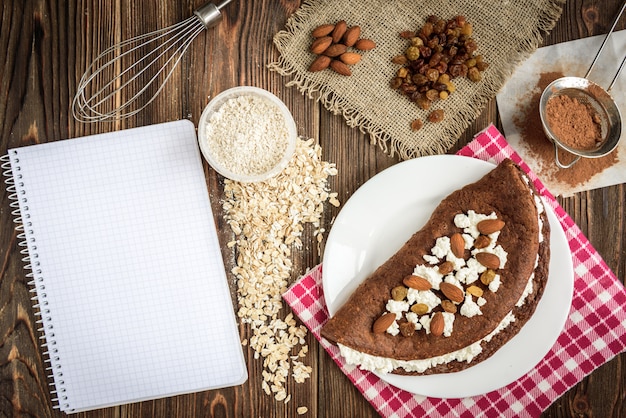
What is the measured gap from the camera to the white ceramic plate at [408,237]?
1479 millimetres

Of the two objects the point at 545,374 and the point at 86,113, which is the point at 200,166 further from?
the point at 545,374

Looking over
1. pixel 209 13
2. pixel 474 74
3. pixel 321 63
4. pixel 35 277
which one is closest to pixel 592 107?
pixel 474 74

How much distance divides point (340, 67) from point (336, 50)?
2.0 inches

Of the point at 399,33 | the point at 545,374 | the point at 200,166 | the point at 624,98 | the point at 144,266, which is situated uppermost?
the point at 399,33

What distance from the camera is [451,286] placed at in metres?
1.40

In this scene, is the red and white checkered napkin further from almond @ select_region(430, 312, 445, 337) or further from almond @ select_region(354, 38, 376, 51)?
almond @ select_region(354, 38, 376, 51)

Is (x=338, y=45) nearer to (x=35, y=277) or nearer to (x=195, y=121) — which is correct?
(x=195, y=121)

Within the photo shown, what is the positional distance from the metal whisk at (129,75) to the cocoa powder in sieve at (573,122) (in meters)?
1.09

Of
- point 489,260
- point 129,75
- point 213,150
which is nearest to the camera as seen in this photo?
point 489,260

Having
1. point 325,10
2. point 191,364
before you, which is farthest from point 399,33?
point 191,364

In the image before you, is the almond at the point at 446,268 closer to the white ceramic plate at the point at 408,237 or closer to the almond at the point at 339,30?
the white ceramic plate at the point at 408,237

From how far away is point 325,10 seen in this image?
5.27ft

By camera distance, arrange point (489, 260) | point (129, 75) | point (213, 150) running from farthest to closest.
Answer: point (129, 75), point (213, 150), point (489, 260)

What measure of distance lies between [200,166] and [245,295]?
410mm
